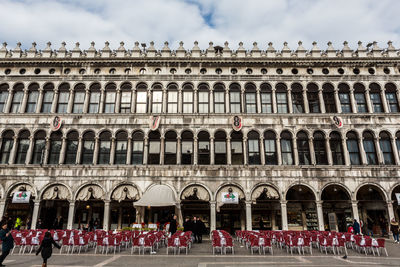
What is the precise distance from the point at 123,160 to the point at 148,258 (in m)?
12.8

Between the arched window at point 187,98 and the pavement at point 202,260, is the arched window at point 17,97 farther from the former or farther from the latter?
the pavement at point 202,260

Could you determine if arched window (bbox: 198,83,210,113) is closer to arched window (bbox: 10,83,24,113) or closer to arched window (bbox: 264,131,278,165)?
arched window (bbox: 264,131,278,165)

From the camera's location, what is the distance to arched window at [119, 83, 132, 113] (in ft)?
84.4

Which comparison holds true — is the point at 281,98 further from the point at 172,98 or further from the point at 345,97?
the point at 172,98

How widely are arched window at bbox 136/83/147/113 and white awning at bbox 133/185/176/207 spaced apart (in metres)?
7.87

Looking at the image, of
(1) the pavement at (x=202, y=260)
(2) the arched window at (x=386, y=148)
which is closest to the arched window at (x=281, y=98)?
(2) the arched window at (x=386, y=148)

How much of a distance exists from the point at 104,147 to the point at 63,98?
21.7 feet

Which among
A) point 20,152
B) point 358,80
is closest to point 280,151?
point 358,80

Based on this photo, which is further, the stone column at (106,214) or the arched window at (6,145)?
the arched window at (6,145)

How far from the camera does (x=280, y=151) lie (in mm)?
24016

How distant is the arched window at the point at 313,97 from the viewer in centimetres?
2575

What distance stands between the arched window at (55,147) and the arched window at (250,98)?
17.5m

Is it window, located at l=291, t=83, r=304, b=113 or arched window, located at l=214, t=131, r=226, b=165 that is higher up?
window, located at l=291, t=83, r=304, b=113

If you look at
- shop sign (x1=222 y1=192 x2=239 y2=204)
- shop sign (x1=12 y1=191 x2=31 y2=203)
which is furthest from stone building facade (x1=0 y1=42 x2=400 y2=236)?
shop sign (x1=12 y1=191 x2=31 y2=203)
